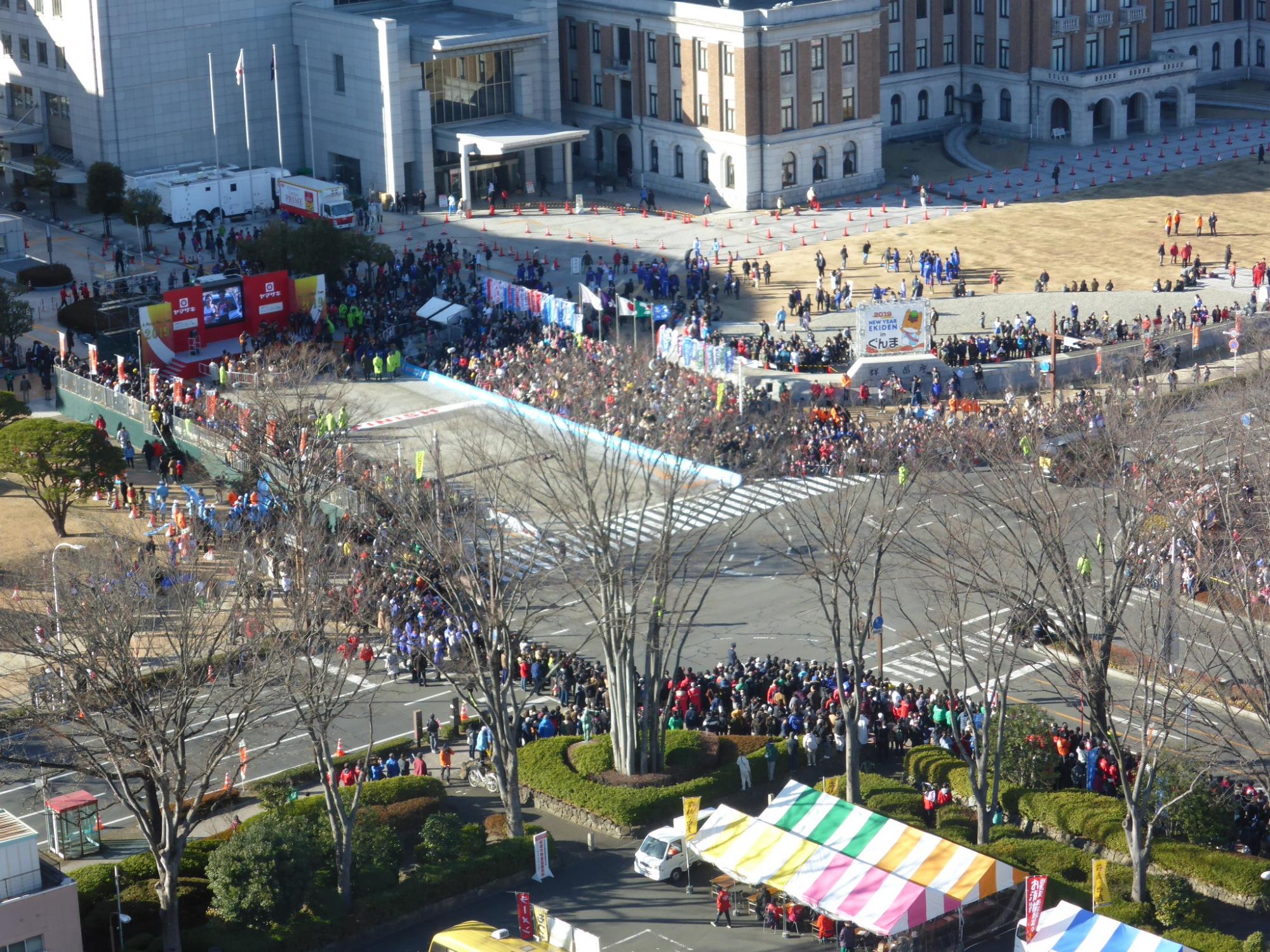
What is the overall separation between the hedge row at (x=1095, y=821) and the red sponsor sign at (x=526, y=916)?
36.1 ft

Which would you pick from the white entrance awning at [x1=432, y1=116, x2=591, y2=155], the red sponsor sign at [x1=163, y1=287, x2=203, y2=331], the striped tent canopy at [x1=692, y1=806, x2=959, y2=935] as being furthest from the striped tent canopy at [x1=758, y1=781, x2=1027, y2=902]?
the white entrance awning at [x1=432, y1=116, x2=591, y2=155]

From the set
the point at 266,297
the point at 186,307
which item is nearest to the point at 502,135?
the point at 266,297

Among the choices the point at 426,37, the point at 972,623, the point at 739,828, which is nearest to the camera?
the point at 739,828

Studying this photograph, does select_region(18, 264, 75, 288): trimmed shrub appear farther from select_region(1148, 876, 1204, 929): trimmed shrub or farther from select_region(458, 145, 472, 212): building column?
select_region(1148, 876, 1204, 929): trimmed shrub

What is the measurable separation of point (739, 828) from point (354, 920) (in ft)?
27.1

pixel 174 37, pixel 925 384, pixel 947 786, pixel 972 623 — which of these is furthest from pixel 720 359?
pixel 174 37

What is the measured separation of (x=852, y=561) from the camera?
48781 mm

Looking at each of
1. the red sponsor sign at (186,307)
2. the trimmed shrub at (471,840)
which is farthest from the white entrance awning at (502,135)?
the trimmed shrub at (471,840)

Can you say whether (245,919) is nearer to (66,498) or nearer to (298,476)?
(298,476)

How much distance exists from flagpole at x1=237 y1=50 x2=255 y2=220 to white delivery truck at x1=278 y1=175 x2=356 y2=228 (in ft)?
5.75

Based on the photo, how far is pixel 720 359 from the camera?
243 feet

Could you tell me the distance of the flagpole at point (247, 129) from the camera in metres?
101

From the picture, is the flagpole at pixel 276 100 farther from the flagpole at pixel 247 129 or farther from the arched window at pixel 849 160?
the arched window at pixel 849 160

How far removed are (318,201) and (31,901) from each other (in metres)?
65.0
